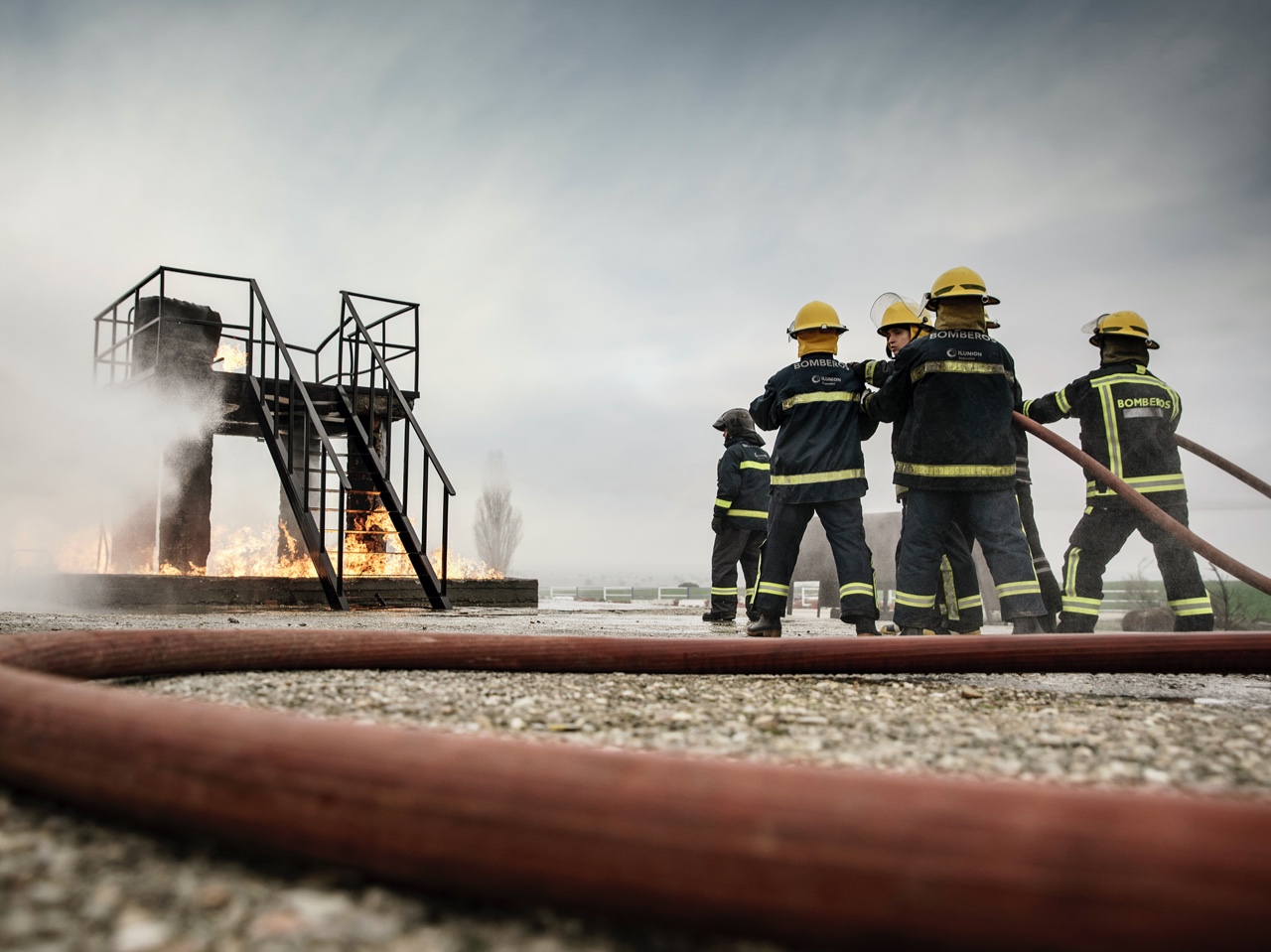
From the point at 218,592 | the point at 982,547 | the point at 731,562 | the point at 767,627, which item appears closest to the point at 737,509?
the point at 731,562

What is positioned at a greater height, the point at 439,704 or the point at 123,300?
the point at 123,300

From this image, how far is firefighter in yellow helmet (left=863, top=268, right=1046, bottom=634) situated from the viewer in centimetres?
480

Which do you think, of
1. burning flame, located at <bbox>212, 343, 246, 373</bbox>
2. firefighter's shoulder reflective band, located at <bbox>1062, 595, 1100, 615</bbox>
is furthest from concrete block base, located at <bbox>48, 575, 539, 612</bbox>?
firefighter's shoulder reflective band, located at <bbox>1062, 595, 1100, 615</bbox>

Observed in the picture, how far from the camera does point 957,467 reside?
4.88 meters

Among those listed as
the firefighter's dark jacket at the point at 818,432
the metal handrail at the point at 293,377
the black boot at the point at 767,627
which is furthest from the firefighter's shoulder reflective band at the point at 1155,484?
the metal handrail at the point at 293,377

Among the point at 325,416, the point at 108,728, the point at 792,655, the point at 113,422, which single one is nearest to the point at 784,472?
the point at 792,655

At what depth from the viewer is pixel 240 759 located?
3.53 ft

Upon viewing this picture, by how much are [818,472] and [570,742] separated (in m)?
3.74

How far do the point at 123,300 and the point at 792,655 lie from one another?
11458mm

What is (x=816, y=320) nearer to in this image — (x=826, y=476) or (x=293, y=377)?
(x=826, y=476)

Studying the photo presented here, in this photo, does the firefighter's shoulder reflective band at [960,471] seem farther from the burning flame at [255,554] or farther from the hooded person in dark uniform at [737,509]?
the burning flame at [255,554]

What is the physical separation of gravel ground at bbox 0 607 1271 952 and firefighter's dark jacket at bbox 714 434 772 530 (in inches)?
193

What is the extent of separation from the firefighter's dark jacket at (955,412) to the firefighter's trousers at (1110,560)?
1054 millimetres

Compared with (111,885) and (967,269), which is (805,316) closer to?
(967,269)
